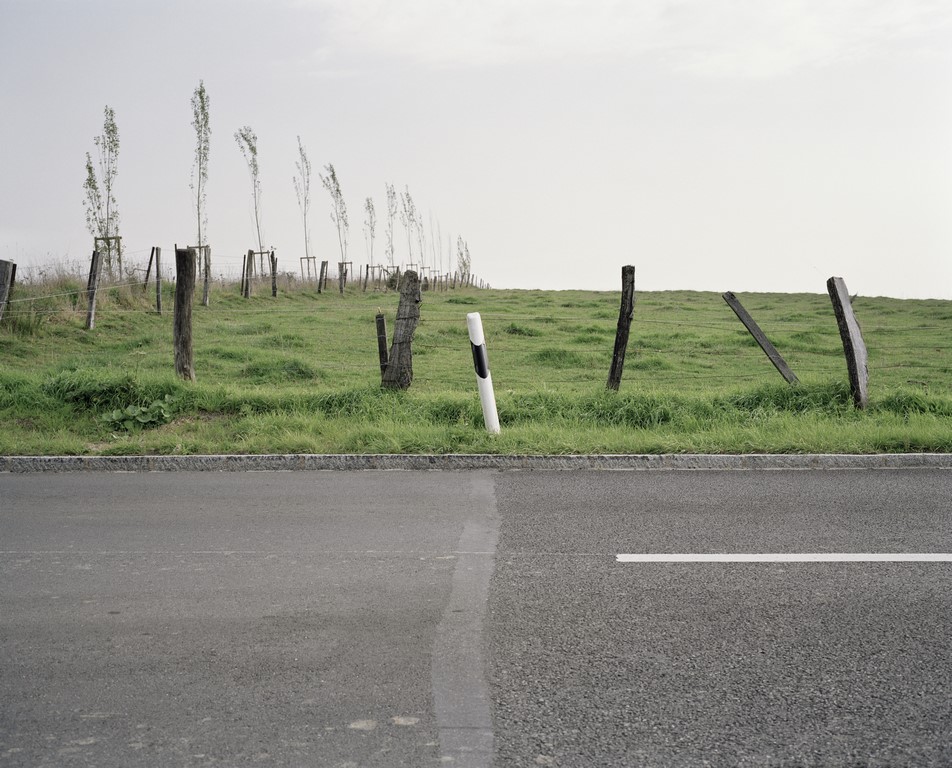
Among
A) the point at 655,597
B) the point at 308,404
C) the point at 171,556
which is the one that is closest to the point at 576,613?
the point at 655,597

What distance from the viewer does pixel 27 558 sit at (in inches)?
231

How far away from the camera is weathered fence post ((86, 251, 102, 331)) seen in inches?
915

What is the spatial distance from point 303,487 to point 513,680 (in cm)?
435

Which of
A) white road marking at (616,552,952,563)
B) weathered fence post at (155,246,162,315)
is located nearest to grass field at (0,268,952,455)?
white road marking at (616,552,952,563)

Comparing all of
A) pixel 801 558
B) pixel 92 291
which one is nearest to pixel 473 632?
pixel 801 558

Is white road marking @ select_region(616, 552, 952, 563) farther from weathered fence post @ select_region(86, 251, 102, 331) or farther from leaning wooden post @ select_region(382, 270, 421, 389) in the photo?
weathered fence post @ select_region(86, 251, 102, 331)

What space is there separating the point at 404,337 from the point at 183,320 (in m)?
3.00

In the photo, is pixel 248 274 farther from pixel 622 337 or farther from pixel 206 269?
pixel 622 337

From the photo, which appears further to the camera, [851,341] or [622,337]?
[622,337]

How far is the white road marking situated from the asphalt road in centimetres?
9

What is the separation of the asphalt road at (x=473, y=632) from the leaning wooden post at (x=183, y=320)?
4.58m

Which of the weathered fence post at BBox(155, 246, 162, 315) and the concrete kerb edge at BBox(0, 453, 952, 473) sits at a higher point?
the weathered fence post at BBox(155, 246, 162, 315)

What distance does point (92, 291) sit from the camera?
23422 millimetres

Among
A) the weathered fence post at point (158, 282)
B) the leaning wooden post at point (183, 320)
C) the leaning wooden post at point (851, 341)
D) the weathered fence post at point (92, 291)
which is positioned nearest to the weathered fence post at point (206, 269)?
the weathered fence post at point (158, 282)
